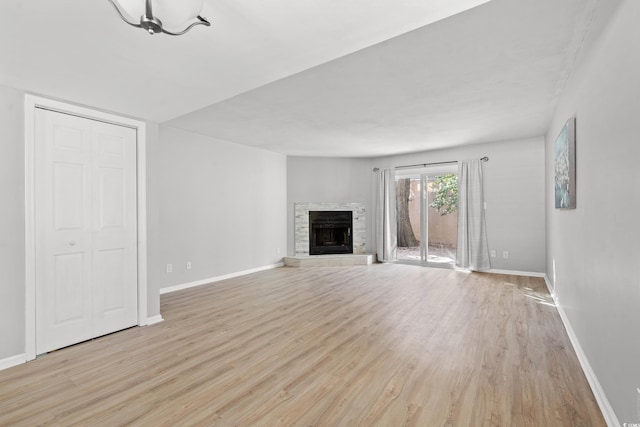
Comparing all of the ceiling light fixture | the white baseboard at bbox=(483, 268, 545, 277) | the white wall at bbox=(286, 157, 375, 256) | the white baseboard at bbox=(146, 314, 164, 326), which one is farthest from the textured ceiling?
the white baseboard at bbox=(483, 268, 545, 277)

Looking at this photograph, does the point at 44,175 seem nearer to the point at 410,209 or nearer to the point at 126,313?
the point at 126,313

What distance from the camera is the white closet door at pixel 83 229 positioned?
2682mm

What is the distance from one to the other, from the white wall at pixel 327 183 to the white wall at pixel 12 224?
4897 mm

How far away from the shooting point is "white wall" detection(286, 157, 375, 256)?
7145 millimetres

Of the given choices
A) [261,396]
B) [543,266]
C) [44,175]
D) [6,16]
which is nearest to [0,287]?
[44,175]

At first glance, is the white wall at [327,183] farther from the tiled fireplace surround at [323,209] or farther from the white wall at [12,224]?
the white wall at [12,224]

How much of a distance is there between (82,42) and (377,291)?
14.0ft

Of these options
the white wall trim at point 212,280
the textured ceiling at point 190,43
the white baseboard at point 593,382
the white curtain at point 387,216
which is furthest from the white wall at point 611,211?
the white wall trim at point 212,280

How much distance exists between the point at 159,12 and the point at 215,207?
4.34 metres

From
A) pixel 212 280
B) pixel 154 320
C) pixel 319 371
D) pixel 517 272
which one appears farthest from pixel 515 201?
Result: pixel 154 320

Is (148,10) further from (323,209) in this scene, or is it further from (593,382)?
(323,209)

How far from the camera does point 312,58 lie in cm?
214

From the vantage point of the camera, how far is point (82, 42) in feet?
6.14

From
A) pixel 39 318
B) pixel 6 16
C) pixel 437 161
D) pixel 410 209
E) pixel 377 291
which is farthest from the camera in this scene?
pixel 410 209
